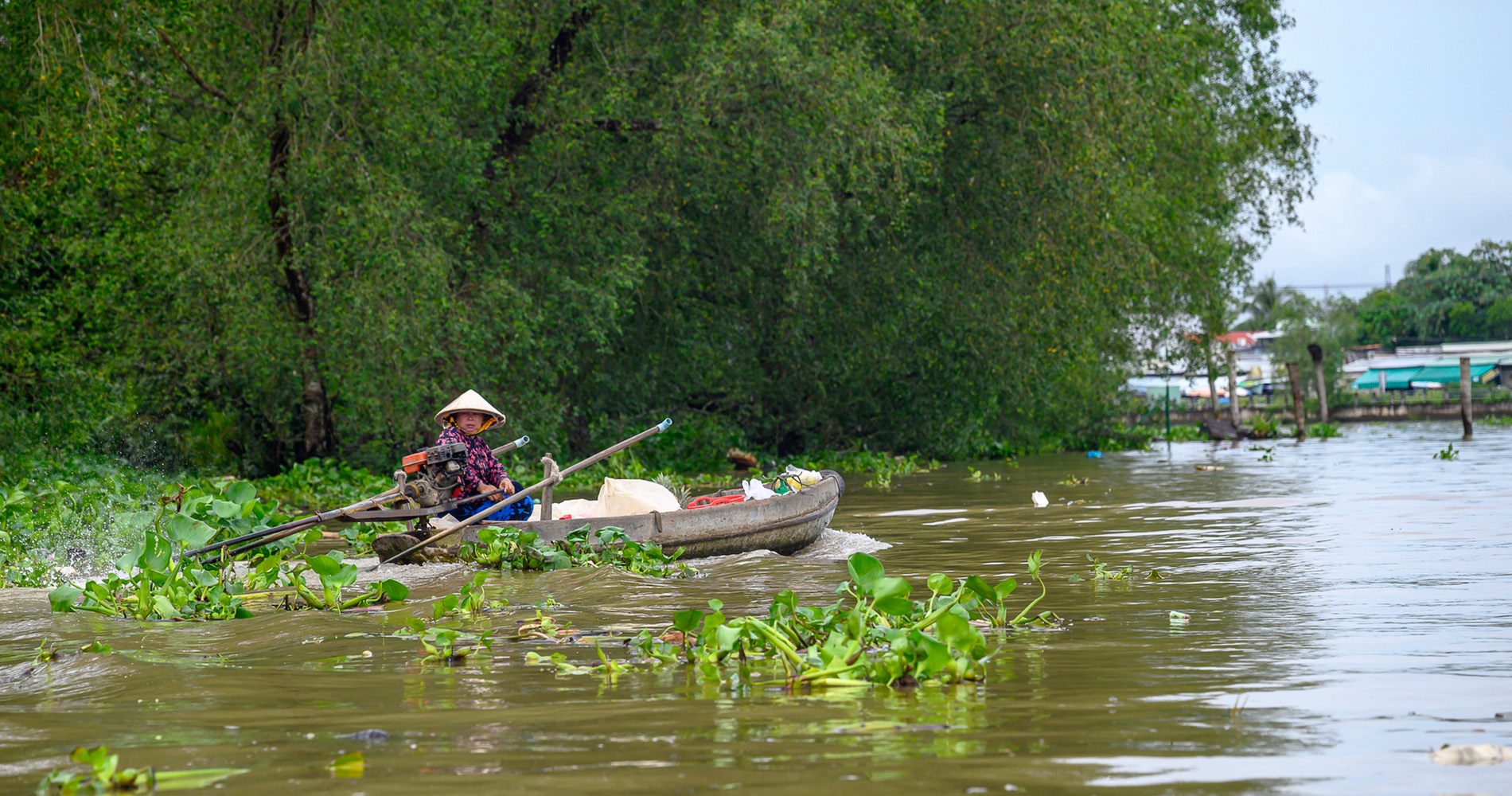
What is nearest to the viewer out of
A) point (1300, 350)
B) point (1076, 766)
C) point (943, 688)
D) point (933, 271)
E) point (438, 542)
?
point (1076, 766)

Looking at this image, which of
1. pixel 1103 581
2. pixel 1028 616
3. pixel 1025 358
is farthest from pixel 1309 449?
pixel 1028 616

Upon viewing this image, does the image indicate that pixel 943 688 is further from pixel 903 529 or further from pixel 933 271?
pixel 933 271

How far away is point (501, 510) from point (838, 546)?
2.87 m

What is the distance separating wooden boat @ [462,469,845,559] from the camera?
32.0 ft

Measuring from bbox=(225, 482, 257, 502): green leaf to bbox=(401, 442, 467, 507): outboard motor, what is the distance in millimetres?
1035

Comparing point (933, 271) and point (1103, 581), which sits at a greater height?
point (933, 271)

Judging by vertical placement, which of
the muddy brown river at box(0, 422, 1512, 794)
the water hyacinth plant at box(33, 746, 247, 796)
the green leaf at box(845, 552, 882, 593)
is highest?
the green leaf at box(845, 552, 882, 593)

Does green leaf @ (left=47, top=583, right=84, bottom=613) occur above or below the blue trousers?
below

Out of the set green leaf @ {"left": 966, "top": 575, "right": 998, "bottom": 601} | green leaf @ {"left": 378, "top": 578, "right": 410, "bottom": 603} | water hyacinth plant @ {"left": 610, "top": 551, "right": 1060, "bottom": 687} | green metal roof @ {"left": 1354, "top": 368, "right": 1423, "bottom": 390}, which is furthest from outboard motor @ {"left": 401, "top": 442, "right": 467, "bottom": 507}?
green metal roof @ {"left": 1354, "top": 368, "right": 1423, "bottom": 390}

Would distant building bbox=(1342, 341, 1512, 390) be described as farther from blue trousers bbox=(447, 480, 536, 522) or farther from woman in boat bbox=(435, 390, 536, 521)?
woman in boat bbox=(435, 390, 536, 521)

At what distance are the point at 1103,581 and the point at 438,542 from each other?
4337 millimetres

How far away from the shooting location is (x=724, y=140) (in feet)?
65.3

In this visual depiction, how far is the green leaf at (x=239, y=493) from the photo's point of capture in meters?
9.34

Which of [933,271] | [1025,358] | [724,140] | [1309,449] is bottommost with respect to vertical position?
[1309,449]
